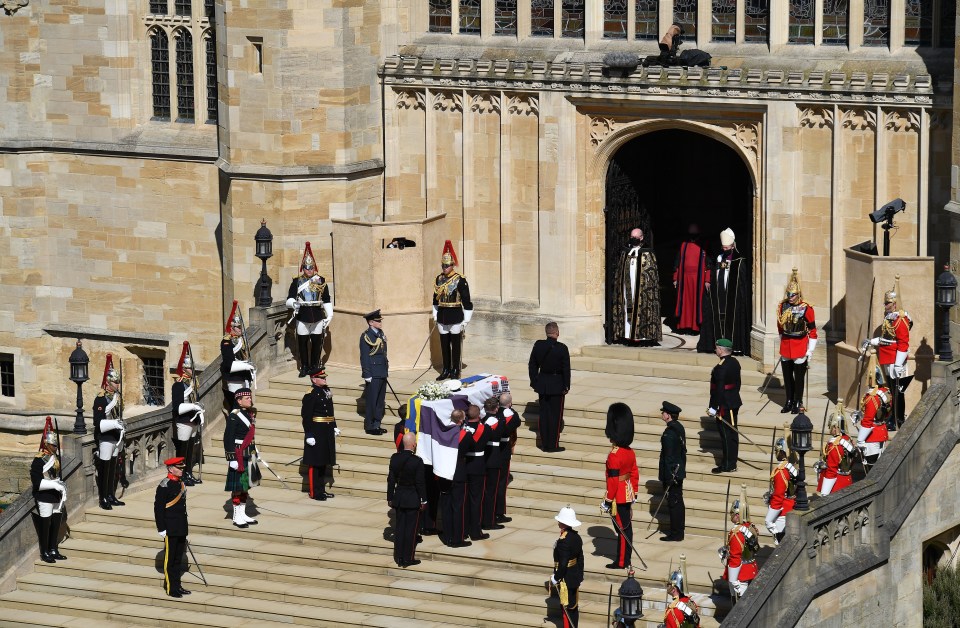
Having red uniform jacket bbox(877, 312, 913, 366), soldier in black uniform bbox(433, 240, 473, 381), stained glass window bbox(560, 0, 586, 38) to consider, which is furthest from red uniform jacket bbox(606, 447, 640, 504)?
stained glass window bbox(560, 0, 586, 38)

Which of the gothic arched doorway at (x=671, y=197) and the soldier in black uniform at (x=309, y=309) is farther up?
the gothic arched doorway at (x=671, y=197)

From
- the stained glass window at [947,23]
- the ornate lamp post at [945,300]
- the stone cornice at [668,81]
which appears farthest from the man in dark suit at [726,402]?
the stained glass window at [947,23]

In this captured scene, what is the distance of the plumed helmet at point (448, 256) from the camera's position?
38906mm

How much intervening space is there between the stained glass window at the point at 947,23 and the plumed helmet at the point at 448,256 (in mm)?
8264

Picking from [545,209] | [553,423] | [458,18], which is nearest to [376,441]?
[553,423]

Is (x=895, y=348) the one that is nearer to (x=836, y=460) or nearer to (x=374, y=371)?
(x=836, y=460)

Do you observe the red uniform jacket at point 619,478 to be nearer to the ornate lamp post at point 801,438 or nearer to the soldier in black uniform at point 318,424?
the ornate lamp post at point 801,438

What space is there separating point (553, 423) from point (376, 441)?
2.90 m

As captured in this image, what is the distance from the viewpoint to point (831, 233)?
38719mm

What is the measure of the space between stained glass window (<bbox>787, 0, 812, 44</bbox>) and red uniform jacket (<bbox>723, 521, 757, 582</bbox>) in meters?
10.4

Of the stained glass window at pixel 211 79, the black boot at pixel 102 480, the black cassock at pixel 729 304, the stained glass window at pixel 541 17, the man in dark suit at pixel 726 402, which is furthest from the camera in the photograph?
the stained glass window at pixel 211 79

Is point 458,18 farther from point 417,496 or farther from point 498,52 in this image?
point 417,496

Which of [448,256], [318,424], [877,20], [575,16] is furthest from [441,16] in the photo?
[318,424]

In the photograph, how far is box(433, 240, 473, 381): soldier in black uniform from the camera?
39.0 m
